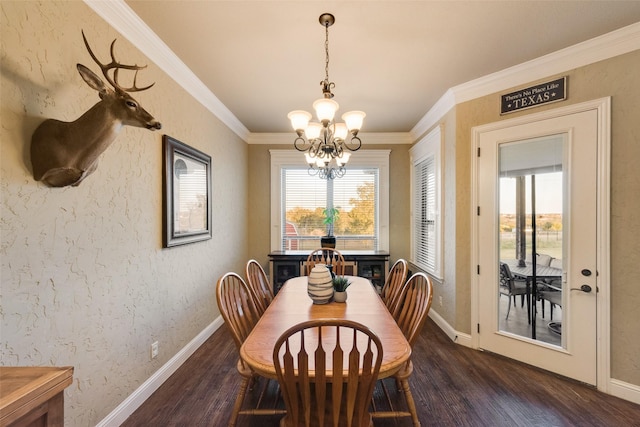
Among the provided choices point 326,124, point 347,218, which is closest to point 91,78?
point 326,124

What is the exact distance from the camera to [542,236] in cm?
245

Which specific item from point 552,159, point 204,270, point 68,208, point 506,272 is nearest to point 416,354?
point 506,272

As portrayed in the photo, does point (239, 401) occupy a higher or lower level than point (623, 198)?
lower

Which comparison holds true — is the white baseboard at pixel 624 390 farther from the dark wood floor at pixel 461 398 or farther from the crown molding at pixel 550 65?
the crown molding at pixel 550 65

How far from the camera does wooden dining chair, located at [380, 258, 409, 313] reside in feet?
7.79

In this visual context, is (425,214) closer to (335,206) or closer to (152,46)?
(335,206)

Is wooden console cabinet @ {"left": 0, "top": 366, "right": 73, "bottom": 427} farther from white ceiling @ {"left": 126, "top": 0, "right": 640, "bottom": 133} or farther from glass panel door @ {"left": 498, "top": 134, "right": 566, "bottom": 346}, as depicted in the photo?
glass panel door @ {"left": 498, "top": 134, "right": 566, "bottom": 346}

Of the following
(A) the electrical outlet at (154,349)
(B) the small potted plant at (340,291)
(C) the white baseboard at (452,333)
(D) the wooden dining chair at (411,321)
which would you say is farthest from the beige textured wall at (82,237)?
(C) the white baseboard at (452,333)

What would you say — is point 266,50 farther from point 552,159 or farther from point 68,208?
point 552,159

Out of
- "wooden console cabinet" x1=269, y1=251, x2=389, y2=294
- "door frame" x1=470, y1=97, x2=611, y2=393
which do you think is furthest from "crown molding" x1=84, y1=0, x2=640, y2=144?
"wooden console cabinet" x1=269, y1=251, x2=389, y2=294

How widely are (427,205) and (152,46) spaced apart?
3.57 m

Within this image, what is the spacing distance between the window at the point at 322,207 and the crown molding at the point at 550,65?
1770mm

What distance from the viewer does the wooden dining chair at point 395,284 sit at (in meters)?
2.37

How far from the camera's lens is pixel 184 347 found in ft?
8.64
